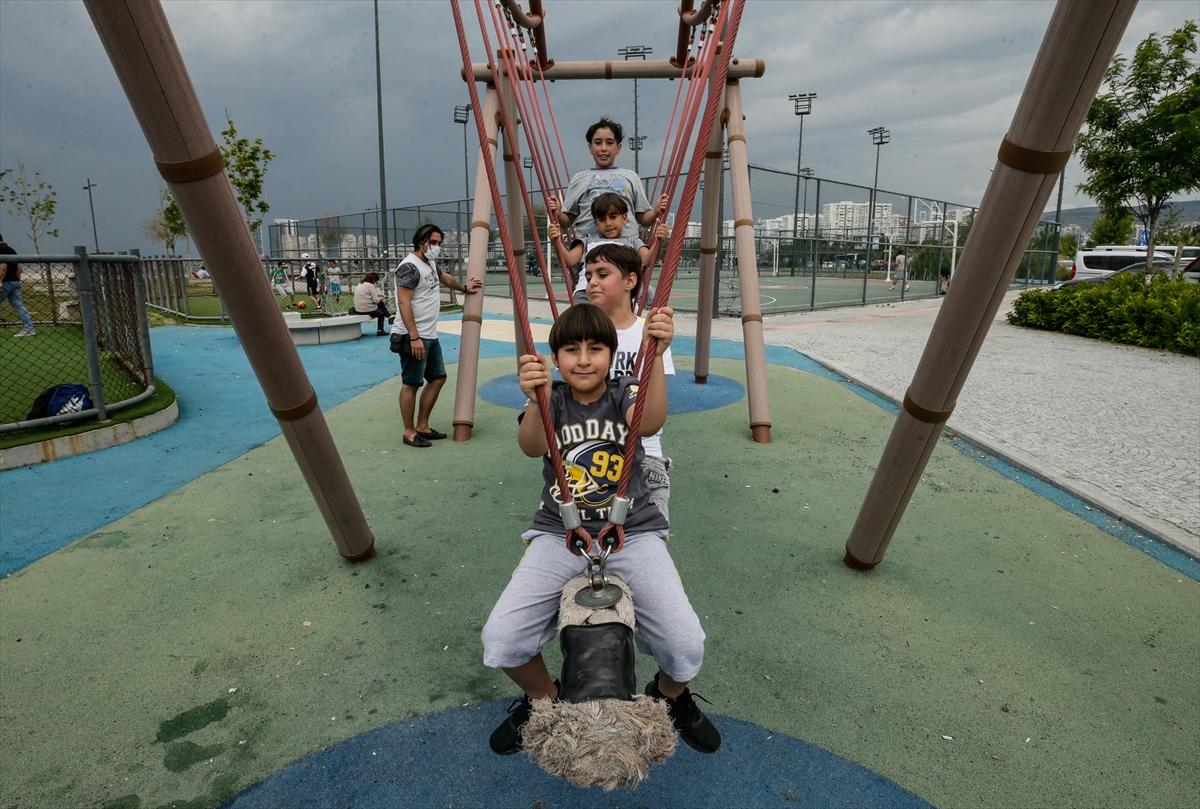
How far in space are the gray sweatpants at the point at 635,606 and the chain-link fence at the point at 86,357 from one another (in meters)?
4.73

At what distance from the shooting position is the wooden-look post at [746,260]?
5043 millimetres

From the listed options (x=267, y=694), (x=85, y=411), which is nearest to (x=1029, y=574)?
(x=267, y=694)

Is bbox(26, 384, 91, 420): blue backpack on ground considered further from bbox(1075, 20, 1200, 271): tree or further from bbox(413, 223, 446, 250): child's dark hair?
bbox(1075, 20, 1200, 271): tree

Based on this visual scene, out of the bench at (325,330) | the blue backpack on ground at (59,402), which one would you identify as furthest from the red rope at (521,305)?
the bench at (325,330)

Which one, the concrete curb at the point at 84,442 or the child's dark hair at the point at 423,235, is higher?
the child's dark hair at the point at 423,235

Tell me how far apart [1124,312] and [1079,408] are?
5.78 meters

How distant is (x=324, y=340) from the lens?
10.7 m

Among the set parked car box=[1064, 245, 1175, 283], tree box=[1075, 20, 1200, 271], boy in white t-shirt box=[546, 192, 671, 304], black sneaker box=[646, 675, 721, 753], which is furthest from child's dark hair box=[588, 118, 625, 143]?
parked car box=[1064, 245, 1175, 283]

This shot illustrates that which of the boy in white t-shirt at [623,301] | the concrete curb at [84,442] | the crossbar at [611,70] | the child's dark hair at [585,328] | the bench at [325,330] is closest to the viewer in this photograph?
the child's dark hair at [585,328]

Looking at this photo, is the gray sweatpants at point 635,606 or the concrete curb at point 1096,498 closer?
the gray sweatpants at point 635,606

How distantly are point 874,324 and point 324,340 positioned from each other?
10.3 meters

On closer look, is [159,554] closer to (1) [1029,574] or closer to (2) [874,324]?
(1) [1029,574]

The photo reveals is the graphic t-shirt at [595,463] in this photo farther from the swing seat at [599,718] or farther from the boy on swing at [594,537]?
the swing seat at [599,718]

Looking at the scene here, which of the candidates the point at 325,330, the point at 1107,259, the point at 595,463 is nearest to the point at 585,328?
the point at 595,463
